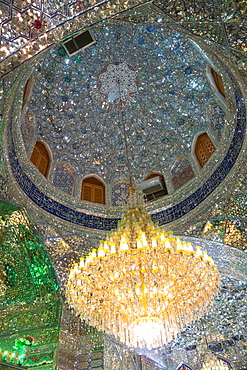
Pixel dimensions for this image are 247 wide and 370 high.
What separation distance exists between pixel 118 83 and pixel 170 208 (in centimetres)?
261

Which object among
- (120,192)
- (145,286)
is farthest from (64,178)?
(145,286)

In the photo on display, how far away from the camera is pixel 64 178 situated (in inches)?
251

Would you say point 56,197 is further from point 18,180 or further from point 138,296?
point 138,296

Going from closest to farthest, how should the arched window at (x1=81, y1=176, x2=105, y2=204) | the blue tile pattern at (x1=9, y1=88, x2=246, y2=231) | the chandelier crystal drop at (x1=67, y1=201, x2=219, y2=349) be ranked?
the chandelier crystal drop at (x1=67, y1=201, x2=219, y2=349) < the blue tile pattern at (x1=9, y1=88, x2=246, y2=231) < the arched window at (x1=81, y1=176, x2=105, y2=204)

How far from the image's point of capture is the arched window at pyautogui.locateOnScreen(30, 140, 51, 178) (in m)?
5.98

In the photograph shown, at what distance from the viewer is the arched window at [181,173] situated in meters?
6.21

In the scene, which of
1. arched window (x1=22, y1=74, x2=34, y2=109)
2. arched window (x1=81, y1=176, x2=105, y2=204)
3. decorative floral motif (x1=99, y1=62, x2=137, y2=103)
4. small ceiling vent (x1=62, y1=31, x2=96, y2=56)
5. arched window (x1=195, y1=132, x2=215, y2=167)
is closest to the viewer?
small ceiling vent (x1=62, y1=31, x2=96, y2=56)

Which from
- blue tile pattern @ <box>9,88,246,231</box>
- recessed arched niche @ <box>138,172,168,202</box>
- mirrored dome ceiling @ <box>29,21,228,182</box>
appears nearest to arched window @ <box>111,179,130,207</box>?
mirrored dome ceiling @ <box>29,21,228,182</box>

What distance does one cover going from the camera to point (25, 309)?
5941mm

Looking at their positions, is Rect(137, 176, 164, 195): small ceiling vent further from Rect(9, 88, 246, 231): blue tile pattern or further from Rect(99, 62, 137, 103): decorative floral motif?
Rect(99, 62, 137, 103): decorative floral motif

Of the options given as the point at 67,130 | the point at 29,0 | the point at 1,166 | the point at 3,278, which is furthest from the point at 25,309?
the point at 29,0

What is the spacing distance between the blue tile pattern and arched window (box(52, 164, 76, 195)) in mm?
523

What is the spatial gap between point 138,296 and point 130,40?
4.34 meters

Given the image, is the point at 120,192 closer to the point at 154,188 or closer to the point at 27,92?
the point at 154,188
